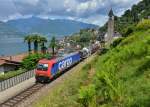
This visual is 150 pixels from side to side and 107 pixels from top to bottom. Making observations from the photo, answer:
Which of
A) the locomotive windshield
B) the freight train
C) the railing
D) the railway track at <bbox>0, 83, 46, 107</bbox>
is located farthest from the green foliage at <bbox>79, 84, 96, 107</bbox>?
the locomotive windshield

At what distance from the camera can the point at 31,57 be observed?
55.6 m

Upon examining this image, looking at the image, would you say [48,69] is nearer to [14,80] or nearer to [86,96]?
[14,80]

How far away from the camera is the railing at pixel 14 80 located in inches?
1441

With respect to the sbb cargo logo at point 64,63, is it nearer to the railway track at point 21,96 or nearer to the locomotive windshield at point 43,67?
the locomotive windshield at point 43,67

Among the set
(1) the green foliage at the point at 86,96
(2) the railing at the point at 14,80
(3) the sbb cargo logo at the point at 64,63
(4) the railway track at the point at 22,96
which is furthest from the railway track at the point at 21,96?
(1) the green foliage at the point at 86,96

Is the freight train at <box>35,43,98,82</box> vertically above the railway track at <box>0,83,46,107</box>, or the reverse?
the freight train at <box>35,43,98,82</box>

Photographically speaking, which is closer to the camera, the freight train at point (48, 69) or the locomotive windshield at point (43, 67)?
the freight train at point (48, 69)

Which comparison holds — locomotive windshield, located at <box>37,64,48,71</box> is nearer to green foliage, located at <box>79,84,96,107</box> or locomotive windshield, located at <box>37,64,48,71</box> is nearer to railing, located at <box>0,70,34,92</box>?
railing, located at <box>0,70,34,92</box>

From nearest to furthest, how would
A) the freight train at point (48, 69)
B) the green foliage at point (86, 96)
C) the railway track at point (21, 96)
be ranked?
the green foliage at point (86, 96) → the railway track at point (21, 96) → the freight train at point (48, 69)

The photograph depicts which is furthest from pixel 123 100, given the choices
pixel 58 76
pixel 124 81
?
pixel 58 76

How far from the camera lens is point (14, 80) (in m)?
39.8

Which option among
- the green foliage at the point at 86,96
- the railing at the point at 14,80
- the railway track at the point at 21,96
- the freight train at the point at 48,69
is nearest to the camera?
the green foliage at the point at 86,96

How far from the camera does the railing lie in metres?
36.6

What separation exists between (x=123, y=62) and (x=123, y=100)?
9537mm
